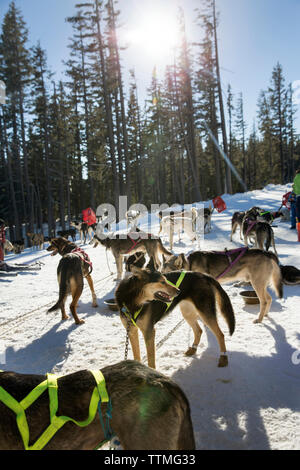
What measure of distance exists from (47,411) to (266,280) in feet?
13.6

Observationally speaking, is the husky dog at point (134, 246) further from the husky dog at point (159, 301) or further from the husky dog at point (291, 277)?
the husky dog at point (159, 301)

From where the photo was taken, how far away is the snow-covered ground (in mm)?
2615

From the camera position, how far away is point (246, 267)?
4.98 meters

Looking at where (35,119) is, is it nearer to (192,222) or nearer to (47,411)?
(192,222)

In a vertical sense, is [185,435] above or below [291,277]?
above

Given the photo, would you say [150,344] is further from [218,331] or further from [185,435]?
[185,435]

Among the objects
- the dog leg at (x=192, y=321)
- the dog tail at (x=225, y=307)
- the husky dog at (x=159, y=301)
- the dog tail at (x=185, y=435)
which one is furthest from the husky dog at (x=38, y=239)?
the dog tail at (x=185, y=435)

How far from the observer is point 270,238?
29.3 feet

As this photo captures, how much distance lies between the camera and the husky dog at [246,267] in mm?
4883

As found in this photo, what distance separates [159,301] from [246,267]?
2.08 metres

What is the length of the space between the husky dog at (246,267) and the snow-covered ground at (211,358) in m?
0.56

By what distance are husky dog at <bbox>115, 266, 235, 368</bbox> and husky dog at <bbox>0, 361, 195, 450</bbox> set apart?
1554mm

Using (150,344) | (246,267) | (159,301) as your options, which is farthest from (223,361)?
(246,267)

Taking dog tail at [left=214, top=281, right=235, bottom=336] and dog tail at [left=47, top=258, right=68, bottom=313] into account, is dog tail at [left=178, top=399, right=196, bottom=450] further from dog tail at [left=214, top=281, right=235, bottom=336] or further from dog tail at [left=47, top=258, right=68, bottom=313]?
dog tail at [left=47, top=258, right=68, bottom=313]
